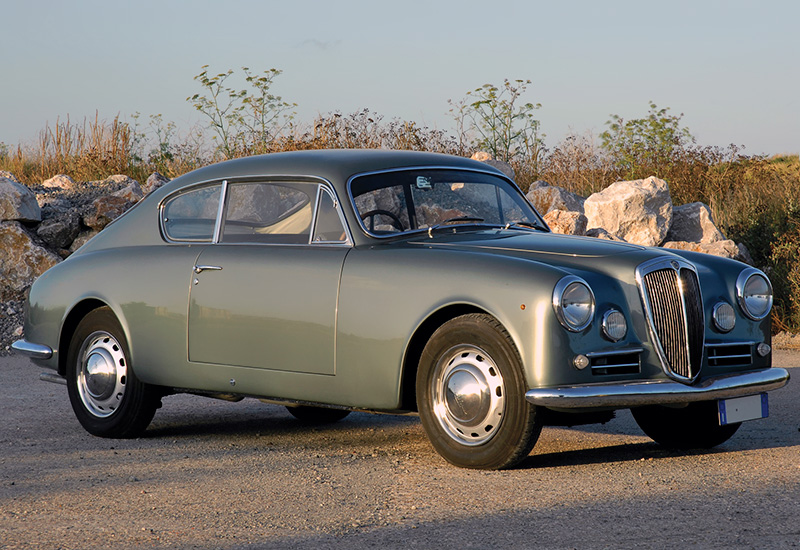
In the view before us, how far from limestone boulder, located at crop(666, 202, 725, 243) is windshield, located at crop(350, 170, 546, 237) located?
7818mm

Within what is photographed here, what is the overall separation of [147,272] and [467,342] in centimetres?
252

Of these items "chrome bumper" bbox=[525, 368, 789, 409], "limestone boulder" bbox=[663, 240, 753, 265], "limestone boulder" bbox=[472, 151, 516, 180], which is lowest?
"chrome bumper" bbox=[525, 368, 789, 409]

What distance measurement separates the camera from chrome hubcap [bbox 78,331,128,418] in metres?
7.06

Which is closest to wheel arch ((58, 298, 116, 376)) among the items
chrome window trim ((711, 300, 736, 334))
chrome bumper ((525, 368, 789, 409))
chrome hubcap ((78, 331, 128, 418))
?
chrome hubcap ((78, 331, 128, 418))

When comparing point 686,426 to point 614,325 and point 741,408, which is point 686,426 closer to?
point 741,408

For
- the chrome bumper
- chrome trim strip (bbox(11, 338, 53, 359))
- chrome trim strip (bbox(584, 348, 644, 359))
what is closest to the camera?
the chrome bumper

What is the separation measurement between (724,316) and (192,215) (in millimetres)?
3442

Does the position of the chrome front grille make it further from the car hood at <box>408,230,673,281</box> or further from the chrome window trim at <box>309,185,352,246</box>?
the chrome window trim at <box>309,185,352,246</box>

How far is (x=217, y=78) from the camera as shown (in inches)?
707

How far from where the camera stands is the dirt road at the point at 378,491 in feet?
14.0

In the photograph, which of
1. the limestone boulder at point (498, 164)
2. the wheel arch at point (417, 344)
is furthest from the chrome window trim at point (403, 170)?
the limestone boulder at point (498, 164)

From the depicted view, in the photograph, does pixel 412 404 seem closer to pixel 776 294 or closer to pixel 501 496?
pixel 501 496

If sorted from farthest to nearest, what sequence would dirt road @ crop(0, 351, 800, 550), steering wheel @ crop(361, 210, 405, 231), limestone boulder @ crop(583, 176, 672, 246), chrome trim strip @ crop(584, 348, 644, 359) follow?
limestone boulder @ crop(583, 176, 672, 246), steering wheel @ crop(361, 210, 405, 231), chrome trim strip @ crop(584, 348, 644, 359), dirt road @ crop(0, 351, 800, 550)

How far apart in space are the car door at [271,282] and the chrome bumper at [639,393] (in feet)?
4.66
